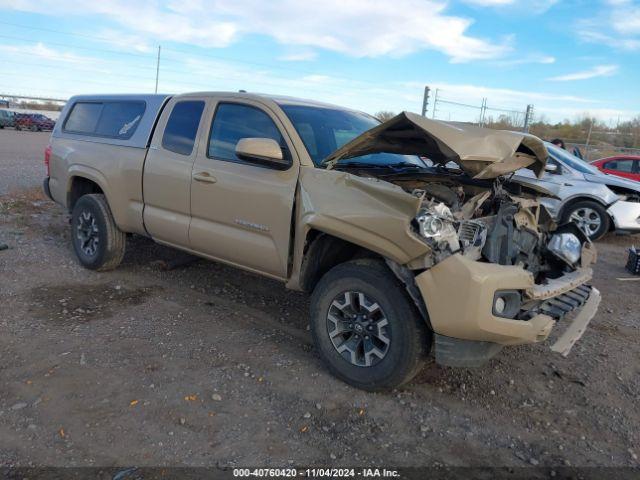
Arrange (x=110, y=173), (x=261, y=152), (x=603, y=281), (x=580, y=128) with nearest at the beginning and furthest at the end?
(x=261, y=152), (x=110, y=173), (x=603, y=281), (x=580, y=128)

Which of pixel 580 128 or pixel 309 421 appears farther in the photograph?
pixel 580 128

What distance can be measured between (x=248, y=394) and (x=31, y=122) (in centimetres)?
4153

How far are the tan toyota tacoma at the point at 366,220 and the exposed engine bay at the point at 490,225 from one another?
0.01 metres

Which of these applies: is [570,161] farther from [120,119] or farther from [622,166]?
[120,119]

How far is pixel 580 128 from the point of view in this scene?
119 ft

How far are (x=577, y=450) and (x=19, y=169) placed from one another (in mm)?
14272

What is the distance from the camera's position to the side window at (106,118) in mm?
5512

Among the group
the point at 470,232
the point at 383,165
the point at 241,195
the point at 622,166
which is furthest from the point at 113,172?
the point at 622,166

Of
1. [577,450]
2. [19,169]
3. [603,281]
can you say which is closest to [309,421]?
[577,450]

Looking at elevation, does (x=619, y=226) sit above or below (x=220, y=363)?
above

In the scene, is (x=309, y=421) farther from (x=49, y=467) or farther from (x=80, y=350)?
(x=80, y=350)

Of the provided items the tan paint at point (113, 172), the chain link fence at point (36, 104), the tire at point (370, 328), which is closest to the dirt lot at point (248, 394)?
the tire at point (370, 328)

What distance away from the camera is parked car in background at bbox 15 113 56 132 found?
38062 millimetres

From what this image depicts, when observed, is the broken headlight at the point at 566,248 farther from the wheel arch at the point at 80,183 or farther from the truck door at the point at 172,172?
the wheel arch at the point at 80,183
